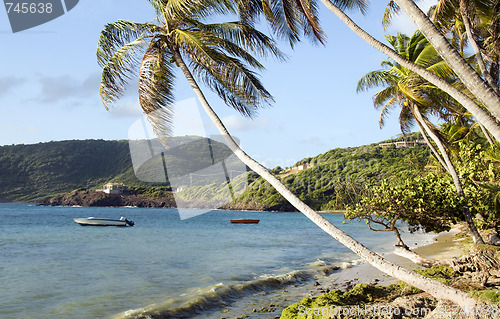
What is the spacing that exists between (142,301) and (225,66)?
710 centimetres

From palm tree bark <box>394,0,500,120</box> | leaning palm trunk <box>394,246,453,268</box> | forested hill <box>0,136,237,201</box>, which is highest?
forested hill <box>0,136,237,201</box>

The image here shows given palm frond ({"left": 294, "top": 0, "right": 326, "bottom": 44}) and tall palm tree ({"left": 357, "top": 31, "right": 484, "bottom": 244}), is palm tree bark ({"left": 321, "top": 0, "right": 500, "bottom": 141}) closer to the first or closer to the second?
palm frond ({"left": 294, "top": 0, "right": 326, "bottom": 44})

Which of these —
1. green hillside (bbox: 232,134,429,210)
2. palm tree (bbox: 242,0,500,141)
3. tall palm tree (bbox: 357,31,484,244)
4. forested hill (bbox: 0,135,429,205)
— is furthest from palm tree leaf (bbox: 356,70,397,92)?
forested hill (bbox: 0,135,429,205)

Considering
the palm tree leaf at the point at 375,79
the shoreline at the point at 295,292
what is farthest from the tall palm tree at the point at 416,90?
the shoreline at the point at 295,292

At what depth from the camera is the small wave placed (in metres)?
8.87

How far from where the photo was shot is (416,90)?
10.5 m

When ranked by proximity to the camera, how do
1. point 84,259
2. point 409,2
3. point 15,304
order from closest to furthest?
point 409,2
point 15,304
point 84,259

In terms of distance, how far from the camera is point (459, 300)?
420 cm

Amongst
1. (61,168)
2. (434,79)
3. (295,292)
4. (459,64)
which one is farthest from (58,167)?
(459,64)

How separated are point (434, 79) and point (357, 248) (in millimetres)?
2524

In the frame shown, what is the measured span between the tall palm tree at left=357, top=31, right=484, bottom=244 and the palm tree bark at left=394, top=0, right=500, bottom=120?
5398mm

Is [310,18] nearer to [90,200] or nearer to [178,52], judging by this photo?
[178,52]

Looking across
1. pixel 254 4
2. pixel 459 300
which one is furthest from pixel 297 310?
pixel 254 4

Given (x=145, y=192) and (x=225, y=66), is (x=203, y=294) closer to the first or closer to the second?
(x=225, y=66)
